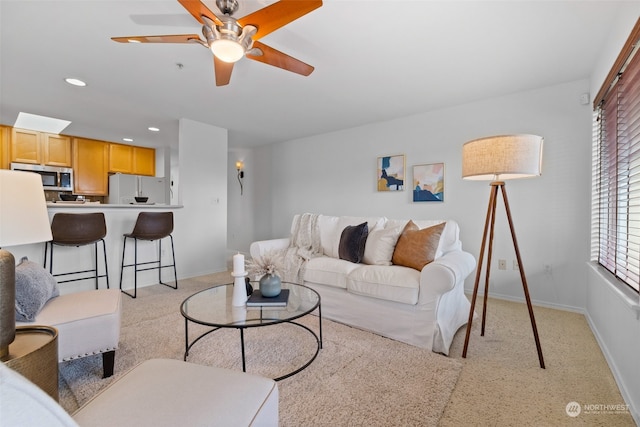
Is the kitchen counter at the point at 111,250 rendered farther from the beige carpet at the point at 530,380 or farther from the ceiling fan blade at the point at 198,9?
the beige carpet at the point at 530,380

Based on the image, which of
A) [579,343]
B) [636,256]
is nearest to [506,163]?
[636,256]

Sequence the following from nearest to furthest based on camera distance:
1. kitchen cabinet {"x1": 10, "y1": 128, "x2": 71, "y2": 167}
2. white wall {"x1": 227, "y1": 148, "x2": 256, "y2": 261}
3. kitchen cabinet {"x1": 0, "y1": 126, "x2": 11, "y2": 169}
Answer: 1. kitchen cabinet {"x1": 0, "y1": 126, "x2": 11, "y2": 169}
2. kitchen cabinet {"x1": 10, "y1": 128, "x2": 71, "y2": 167}
3. white wall {"x1": 227, "y1": 148, "x2": 256, "y2": 261}

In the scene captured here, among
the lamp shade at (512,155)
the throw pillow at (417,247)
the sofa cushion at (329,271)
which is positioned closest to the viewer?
the lamp shade at (512,155)

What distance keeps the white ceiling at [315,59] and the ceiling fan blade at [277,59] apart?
259mm

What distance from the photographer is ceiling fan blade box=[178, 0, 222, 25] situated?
142 centimetres

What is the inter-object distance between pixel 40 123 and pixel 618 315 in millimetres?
6809

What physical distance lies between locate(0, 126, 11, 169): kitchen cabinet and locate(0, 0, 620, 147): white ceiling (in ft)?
1.80

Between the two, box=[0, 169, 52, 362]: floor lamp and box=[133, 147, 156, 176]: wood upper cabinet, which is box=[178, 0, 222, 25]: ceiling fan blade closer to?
box=[0, 169, 52, 362]: floor lamp

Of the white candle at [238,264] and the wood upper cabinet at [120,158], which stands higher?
the wood upper cabinet at [120,158]

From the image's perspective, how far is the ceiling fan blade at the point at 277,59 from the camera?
1.80 m

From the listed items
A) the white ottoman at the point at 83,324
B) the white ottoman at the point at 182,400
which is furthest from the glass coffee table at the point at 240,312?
the white ottoman at the point at 182,400

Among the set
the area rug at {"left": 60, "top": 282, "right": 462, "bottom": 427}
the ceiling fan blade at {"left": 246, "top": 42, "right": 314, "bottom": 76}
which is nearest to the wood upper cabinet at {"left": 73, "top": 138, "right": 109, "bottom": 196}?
the area rug at {"left": 60, "top": 282, "right": 462, "bottom": 427}

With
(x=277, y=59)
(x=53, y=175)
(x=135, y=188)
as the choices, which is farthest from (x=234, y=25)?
(x=53, y=175)

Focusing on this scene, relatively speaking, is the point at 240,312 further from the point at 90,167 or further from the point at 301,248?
the point at 90,167
